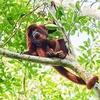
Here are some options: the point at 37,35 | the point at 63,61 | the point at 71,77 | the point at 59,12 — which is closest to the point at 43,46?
the point at 37,35

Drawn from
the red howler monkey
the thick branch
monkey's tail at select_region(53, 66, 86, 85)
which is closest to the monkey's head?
the red howler monkey

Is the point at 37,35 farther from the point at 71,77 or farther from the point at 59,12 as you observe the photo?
the point at 59,12

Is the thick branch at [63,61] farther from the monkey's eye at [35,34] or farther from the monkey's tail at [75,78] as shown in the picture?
the monkey's eye at [35,34]

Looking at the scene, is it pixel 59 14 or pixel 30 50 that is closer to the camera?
pixel 59 14

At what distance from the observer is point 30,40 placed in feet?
12.7

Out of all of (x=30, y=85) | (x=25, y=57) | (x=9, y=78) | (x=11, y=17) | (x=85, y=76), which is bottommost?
(x=30, y=85)

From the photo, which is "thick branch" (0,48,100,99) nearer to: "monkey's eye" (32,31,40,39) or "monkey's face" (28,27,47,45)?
"monkey's face" (28,27,47,45)

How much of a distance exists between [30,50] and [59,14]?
1380 mm

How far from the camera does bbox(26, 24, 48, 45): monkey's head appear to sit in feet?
13.0

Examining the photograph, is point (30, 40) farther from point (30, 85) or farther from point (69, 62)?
point (30, 85)

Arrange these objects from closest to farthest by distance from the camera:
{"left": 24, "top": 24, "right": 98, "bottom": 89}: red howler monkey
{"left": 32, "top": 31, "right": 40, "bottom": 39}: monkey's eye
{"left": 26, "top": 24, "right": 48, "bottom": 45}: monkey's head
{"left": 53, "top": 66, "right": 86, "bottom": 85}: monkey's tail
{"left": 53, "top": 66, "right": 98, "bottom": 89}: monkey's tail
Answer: {"left": 53, "top": 66, "right": 98, "bottom": 89}: monkey's tail, {"left": 53, "top": 66, "right": 86, "bottom": 85}: monkey's tail, {"left": 24, "top": 24, "right": 98, "bottom": 89}: red howler monkey, {"left": 26, "top": 24, "right": 48, "bottom": 45}: monkey's head, {"left": 32, "top": 31, "right": 40, "bottom": 39}: monkey's eye

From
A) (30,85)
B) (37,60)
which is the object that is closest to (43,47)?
(37,60)

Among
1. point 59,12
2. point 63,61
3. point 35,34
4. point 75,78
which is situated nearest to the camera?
point 59,12

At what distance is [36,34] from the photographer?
420cm
